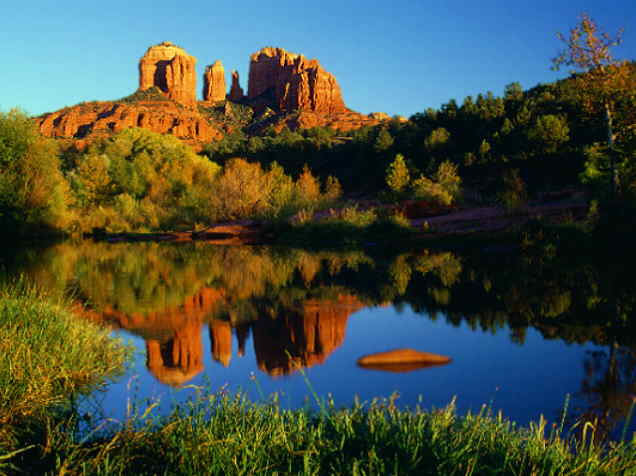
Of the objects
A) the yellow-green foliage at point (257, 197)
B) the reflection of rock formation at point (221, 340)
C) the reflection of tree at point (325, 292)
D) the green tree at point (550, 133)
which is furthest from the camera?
the green tree at point (550, 133)

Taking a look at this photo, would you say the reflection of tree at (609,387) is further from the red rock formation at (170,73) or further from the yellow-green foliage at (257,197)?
the red rock formation at (170,73)

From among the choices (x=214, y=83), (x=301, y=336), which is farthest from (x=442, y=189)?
(x=214, y=83)

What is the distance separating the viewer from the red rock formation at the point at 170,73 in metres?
130

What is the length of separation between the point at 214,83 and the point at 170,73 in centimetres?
1237

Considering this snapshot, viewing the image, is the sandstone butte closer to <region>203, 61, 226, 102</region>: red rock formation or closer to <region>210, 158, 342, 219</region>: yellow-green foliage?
<region>203, 61, 226, 102</region>: red rock formation

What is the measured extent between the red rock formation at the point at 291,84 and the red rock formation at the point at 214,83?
7476 mm

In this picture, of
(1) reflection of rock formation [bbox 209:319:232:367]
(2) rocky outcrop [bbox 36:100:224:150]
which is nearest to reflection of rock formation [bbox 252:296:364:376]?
(1) reflection of rock formation [bbox 209:319:232:367]

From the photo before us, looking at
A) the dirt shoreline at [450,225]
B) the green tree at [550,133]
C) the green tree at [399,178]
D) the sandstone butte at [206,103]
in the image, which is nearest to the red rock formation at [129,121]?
the sandstone butte at [206,103]

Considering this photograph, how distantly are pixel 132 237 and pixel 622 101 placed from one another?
26.2 meters

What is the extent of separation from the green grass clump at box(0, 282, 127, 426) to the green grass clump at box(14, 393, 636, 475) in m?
1.09

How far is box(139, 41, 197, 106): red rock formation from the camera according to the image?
130m

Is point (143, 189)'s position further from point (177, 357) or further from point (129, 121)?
point (129, 121)

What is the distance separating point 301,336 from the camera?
738cm

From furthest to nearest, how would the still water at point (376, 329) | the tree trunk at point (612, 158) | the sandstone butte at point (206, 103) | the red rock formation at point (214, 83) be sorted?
the red rock formation at point (214, 83) < the sandstone butte at point (206, 103) < the tree trunk at point (612, 158) < the still water at point (376, 329)
